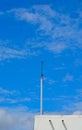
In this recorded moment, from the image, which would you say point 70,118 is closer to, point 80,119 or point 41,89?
point 80,119

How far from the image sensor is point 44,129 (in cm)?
6450

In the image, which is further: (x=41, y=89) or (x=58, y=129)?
(x=41, y=89)

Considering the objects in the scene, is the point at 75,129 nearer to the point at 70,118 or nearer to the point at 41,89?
the point at 70,118

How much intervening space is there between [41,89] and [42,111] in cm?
299

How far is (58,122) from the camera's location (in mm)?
63531

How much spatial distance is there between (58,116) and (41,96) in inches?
194

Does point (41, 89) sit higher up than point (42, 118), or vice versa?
point (41, 89)

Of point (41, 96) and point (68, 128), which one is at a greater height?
point (41, 96)

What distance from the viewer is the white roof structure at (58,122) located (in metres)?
62.9

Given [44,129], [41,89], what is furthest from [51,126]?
[41,89]

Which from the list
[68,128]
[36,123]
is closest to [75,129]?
[68,128]

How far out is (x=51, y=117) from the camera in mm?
63969

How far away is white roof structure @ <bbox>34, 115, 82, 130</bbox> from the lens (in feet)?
206

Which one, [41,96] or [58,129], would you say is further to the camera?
[41,96]
